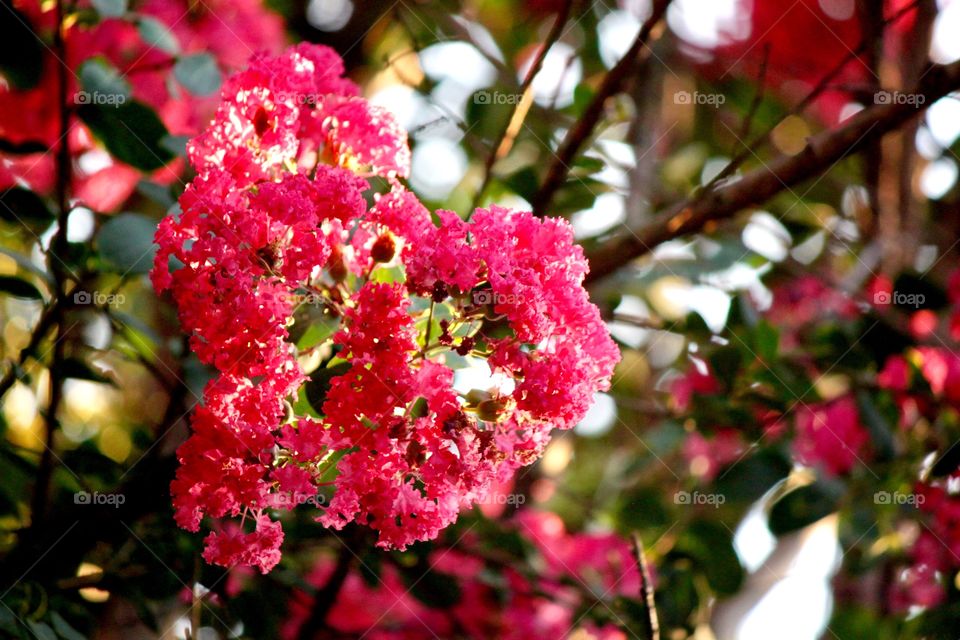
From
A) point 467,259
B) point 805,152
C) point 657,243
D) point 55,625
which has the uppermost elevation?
point 805,152

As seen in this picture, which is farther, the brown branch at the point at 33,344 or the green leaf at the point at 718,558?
the green leaf at the point at 718,558

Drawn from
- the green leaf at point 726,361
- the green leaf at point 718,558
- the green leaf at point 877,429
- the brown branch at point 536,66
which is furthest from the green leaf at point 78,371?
the green leaf at point 877,429

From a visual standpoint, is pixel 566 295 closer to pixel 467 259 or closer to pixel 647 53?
pixel 467 259

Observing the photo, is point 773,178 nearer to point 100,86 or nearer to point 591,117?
point 591,117

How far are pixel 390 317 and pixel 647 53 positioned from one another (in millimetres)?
1727

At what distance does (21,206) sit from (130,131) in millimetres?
198

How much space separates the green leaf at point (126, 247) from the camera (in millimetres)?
1310

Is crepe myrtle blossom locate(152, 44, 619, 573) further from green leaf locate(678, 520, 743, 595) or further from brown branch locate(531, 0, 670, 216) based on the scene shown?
green leaf locate(678, 520, 743, 595)

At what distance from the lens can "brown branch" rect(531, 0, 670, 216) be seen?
1.44m

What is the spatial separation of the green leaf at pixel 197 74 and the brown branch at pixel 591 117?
55 centimetres

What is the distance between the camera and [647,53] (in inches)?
97.7

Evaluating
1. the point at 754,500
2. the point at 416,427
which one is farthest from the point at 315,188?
the point at 754,500

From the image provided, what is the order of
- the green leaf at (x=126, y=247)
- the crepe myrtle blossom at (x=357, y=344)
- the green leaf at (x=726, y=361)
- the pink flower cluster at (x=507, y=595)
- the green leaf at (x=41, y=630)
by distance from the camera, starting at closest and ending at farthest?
the crepe myrtle blossom at (x=357, y=344)
the green leaf at (x=41, y=630)
the green leaf at (x=126, y=247)
the green leaf at (x=726, y=361)
the pink flower cluster at (x=507, y=595)

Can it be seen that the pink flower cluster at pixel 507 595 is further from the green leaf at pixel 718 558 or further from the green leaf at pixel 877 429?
the green leaf at pixel 877 429
